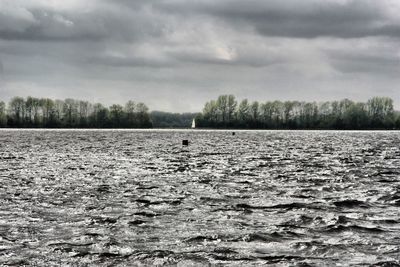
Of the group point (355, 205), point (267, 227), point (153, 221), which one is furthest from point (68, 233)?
point (355, 205)

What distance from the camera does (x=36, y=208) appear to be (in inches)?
870

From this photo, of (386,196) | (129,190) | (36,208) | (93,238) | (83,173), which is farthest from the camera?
(83,173)

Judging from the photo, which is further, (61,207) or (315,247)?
(61,207)

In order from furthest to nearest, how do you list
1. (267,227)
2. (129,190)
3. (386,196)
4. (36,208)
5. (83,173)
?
(83,173) < (129,190) < (386,196) < (36,208) < (267,227)

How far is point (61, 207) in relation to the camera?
2238 centimetres

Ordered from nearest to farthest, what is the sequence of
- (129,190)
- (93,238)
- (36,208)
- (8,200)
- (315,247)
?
1. (315,247)
2. (93,238)
3. (36,208)
4. (8,200)
5. (129,190)

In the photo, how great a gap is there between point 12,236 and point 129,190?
11507 millimetres

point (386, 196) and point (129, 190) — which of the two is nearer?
point (386, 196)

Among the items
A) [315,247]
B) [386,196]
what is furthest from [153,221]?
[386,196]

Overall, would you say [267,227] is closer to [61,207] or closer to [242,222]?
[242,222]

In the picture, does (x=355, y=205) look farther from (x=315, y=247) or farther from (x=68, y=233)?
(x=68, y=233)

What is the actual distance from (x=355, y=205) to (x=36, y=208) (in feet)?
47.5

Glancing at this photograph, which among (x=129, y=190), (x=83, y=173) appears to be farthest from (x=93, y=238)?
(x=83, y=173)

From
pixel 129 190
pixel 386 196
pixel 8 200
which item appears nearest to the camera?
pixel 8 200
